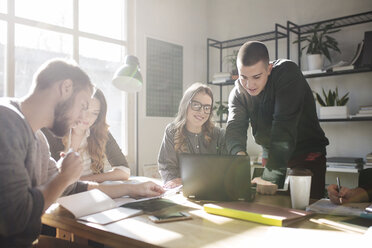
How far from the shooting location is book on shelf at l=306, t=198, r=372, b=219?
48.0 inches

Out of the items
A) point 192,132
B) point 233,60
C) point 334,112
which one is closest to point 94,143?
point 192,132

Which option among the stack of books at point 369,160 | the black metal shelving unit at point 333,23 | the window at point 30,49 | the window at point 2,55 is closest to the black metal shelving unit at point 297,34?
the black metal shelving unit at point 333,23

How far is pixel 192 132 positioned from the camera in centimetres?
245

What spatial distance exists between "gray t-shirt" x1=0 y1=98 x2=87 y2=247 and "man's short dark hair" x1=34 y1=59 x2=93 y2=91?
119 mm

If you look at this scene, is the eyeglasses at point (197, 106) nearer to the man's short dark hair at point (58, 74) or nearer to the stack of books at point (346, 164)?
the man's short dark hair at point (58, 74)

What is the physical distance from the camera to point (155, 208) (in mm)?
1285

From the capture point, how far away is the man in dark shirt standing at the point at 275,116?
5.97ft

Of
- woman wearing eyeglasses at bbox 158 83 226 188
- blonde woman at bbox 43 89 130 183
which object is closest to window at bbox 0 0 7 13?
blonde woman at bbox 43 89 130 183

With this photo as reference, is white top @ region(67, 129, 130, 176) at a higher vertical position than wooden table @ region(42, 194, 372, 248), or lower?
higher

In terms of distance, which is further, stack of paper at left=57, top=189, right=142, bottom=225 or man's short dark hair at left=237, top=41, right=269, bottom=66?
man's short dark hair at left=237, top=41, right=269, bottom=66

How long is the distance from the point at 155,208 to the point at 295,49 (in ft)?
10.5

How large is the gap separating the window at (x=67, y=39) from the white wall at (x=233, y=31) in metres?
0.26

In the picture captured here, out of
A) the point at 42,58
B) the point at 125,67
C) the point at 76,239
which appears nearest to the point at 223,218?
the point at 76,239

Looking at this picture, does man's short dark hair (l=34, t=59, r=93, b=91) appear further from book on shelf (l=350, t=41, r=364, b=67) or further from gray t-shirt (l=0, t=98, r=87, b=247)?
book on shelf (l=350, t=41, r=364, b=67)
